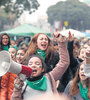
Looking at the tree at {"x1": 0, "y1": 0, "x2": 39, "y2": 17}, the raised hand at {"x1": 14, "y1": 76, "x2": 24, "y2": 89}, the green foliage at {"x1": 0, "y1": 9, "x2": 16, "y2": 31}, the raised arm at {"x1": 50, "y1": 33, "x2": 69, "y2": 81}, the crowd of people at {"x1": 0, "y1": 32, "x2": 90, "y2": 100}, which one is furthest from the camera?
the green foliage at {"x1": 0, "y1": 9, "x2": 16, "y2": 31}

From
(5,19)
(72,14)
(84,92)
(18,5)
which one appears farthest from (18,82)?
(72,14)

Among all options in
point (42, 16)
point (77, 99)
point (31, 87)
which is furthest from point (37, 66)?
point (42, 16)

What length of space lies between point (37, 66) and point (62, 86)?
5.03ft

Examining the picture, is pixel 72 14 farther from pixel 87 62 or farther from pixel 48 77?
pixel 87 62

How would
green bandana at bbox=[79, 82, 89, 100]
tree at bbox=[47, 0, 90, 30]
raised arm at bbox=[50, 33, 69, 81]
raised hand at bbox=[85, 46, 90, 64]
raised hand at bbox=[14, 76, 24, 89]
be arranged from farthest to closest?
tree at bbox=[47, 0, 90, 30]
raised arm at bbox=[50, 33, 69, 81]
green bandana at bbox=[79, 82, 89, 100]
raised hand at bbox=[85, 46, 90, 64]
raised hand at bbox=[14, 76, 24, 89]

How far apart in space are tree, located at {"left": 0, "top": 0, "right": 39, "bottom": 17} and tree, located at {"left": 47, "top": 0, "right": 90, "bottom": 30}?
35.5m

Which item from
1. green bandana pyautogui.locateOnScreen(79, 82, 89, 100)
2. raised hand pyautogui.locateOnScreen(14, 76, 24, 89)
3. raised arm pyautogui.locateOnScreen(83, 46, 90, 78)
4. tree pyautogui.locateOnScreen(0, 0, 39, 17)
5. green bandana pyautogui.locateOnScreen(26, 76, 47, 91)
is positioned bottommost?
green bandana pyautogui.locateOnScreen(79, 82, 89, 100)

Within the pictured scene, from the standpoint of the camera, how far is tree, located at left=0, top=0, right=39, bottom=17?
69.2 ft

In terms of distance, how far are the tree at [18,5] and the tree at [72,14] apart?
35455 mm

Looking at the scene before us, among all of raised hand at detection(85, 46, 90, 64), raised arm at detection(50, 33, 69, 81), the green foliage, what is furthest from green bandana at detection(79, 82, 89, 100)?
the green foliage

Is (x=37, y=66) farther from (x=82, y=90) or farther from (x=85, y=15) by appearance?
(x=85, y=15)

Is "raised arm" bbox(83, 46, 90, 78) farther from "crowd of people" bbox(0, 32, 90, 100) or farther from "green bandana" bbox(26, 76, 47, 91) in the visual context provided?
"green bandana" bbox(26, 76, 47, 91)

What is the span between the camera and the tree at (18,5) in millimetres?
21094

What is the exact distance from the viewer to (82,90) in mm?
2775
